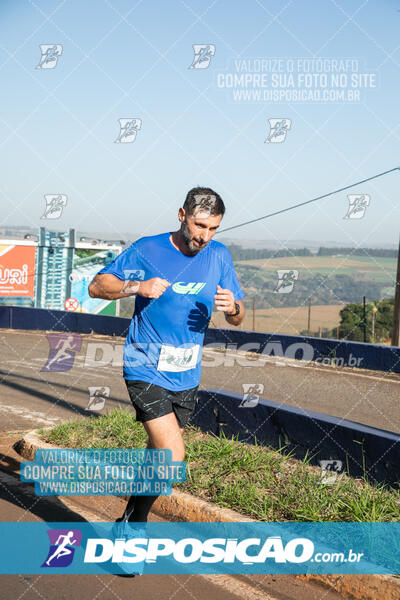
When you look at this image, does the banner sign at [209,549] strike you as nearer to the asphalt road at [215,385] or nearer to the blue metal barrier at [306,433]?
the blue metal barrier at [306,433]

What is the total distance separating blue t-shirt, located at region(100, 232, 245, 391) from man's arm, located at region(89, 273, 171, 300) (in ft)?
0.22

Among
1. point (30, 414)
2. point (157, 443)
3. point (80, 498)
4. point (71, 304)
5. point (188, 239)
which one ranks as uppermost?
point (188, 239)

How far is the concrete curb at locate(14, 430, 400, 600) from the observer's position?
3873mm

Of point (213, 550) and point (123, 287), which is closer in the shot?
point (123, 287)

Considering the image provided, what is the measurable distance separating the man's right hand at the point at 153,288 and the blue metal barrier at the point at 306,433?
2568 millimetres

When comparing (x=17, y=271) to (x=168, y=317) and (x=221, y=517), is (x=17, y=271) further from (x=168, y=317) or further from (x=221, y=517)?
(x=168, y=317)

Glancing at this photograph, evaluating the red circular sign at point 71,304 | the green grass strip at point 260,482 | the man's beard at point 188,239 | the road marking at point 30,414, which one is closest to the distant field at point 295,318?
the red circular sign at point 71,304

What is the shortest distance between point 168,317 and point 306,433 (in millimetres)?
2611

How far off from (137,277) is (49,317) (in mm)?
21018

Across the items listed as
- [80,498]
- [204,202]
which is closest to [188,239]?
[204,202]

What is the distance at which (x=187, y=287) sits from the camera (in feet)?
13.6

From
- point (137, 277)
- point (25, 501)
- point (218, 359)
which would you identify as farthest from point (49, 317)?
point (137, 277)

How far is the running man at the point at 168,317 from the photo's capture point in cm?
408

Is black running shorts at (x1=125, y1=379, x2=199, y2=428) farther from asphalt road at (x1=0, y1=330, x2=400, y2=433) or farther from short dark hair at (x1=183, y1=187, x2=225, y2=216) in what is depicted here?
asphalt road at (x1=0, y1=330, x2=400, y2=433)
